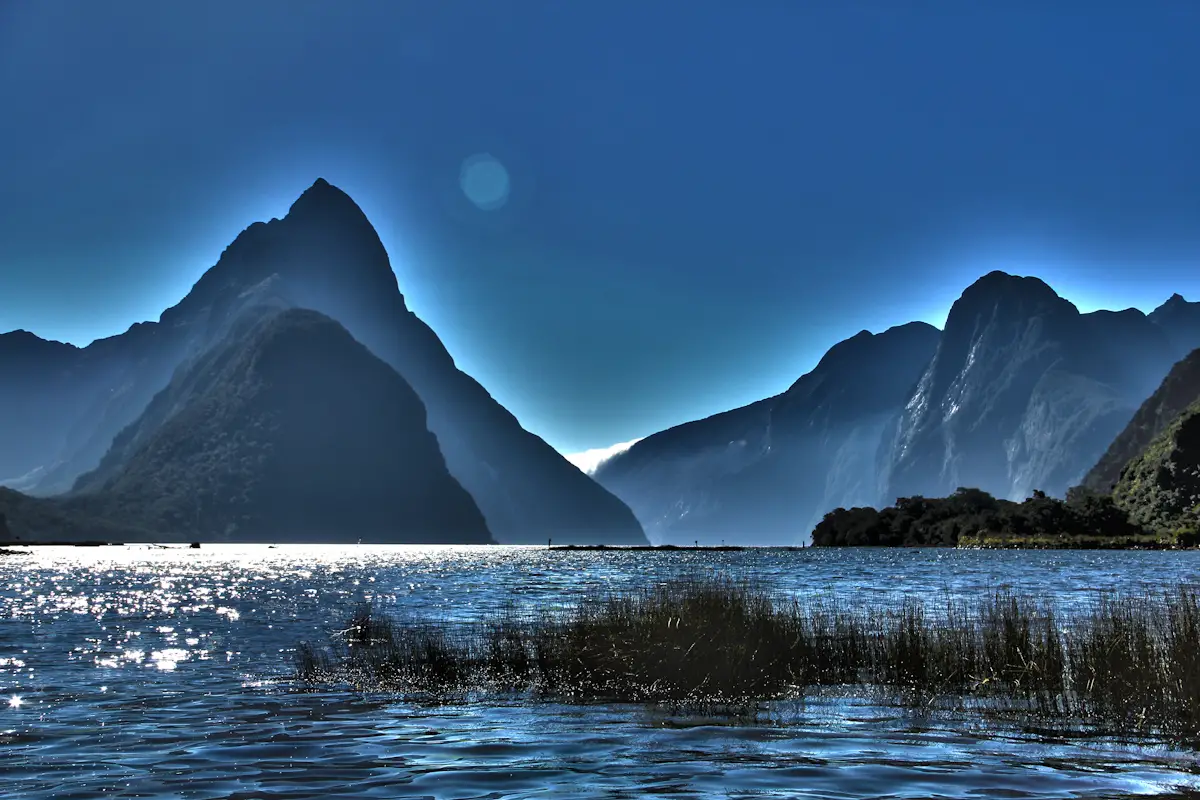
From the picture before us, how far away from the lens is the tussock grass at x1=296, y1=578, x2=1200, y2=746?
19.1 metres

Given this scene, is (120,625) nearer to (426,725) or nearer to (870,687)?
(426,725)

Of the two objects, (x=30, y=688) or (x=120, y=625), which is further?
(x=120, y=625)

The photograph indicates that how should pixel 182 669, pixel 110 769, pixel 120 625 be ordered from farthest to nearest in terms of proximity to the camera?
pixel 120 625 → pixel 182 669 → pixel 110 769

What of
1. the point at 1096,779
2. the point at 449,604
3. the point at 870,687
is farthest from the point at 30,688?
the point at 449,604

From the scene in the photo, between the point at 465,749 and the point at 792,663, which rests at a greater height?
the point at 792,663

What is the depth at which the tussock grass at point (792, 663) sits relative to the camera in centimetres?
1908

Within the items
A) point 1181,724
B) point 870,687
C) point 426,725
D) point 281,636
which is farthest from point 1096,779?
point 281,636

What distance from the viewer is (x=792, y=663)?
24.5 m

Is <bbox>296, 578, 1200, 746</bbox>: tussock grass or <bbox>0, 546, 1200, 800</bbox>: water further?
<bbox>296, 578, 1200, 746</bbox>: tussock grass

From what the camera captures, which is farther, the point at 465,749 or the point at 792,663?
the point at 792,663

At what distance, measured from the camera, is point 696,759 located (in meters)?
15.1

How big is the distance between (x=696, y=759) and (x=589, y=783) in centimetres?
233

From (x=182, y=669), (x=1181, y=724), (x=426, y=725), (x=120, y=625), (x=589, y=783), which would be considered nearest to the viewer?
(x=589, y=783)

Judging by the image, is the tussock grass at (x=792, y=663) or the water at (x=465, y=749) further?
the tussock grass at (x=792, y=663)
